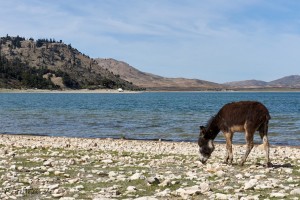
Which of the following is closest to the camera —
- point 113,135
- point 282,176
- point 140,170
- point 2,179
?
point 2,179

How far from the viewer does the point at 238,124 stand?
47.6ft

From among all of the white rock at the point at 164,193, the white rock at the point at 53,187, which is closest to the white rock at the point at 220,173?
the white rock at the point at 164,193

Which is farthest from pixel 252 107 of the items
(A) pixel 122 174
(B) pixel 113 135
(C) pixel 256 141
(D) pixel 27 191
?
(B) pixel 113 135

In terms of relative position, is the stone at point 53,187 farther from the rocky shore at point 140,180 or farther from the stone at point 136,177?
the stone at point 136,177

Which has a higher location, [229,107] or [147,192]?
[229,107]

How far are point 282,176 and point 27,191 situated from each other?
6.97 meters

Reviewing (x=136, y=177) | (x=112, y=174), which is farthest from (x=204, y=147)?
(x=136, y=177)

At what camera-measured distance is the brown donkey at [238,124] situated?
14.2 meters

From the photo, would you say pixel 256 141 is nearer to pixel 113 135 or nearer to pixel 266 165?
pixel 113 135

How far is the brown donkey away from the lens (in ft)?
46.8

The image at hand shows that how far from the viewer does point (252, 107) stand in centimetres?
1434

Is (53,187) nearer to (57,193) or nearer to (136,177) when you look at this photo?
(57,193)

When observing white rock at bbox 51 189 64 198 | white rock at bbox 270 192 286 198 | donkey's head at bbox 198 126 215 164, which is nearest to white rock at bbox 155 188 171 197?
white rock at bbox 51 189 64 198

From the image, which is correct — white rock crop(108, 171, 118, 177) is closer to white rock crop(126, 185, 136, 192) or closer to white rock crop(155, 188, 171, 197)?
white rock crop(126, 185, 136, 192)
